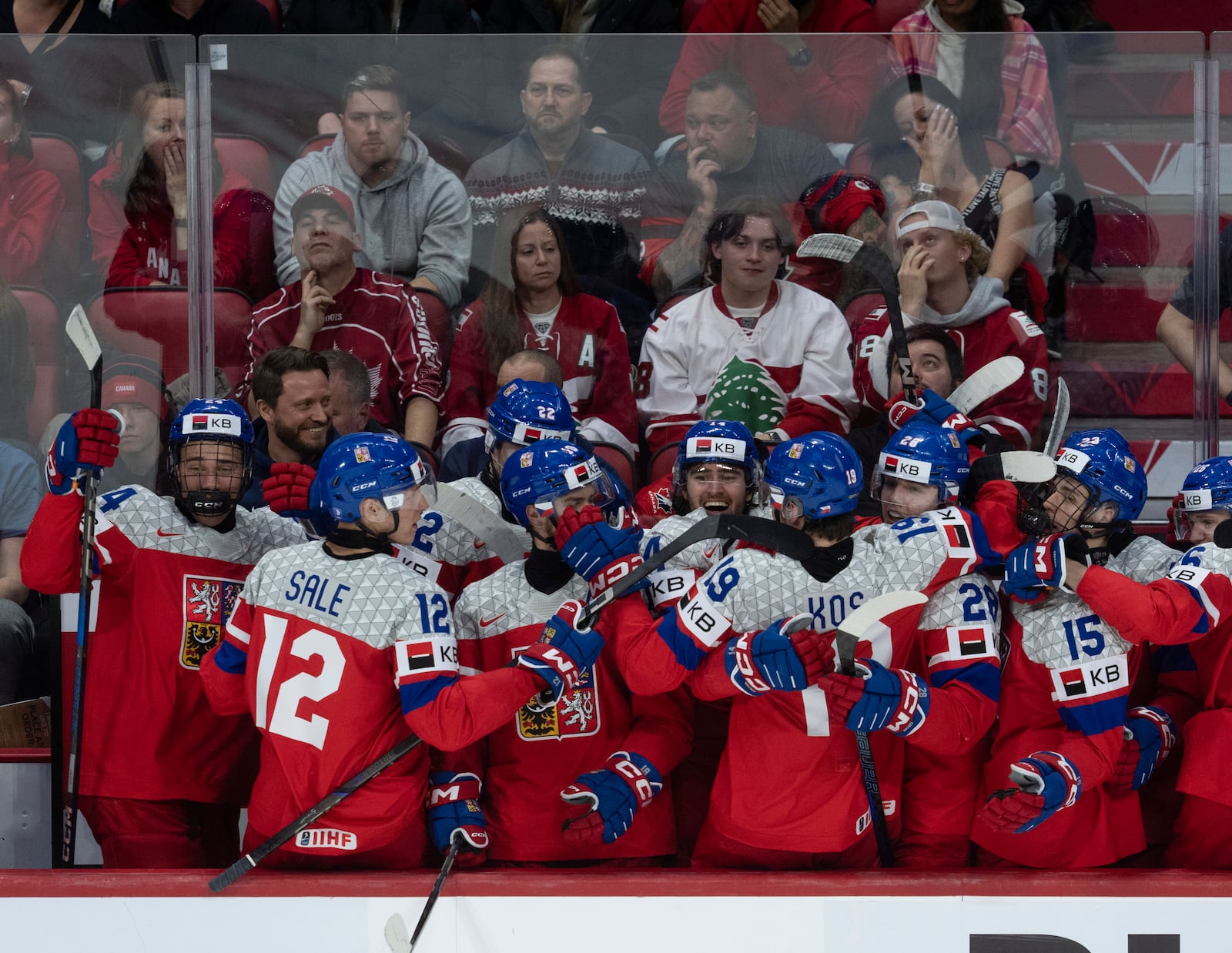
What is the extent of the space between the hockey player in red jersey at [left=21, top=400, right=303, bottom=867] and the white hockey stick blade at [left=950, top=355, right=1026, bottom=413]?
1.95m

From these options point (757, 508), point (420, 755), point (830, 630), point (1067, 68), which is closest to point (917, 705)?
point (830, 630)

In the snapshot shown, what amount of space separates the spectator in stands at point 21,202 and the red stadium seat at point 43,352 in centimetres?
6

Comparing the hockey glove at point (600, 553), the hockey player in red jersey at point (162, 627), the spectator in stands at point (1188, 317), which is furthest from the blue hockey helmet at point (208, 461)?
the spectator in stands at point (1188, 317)

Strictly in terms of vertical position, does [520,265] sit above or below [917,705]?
above

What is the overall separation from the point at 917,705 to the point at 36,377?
2763 mm

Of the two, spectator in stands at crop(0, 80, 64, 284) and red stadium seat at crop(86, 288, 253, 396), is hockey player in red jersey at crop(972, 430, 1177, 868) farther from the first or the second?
spectator in stands at crop(0, 80, 64, 284)

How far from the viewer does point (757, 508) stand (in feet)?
11.8

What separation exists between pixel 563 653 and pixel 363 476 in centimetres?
57

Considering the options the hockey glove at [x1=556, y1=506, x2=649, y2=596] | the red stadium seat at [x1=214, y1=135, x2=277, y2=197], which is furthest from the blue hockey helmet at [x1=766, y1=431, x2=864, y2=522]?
the red stadium seat at [x1=214, y1=135, x2=277, y2=197]

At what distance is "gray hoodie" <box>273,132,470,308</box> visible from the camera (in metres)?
4.39

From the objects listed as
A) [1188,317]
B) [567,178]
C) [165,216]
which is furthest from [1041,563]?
[165,216]

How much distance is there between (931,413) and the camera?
382 cm

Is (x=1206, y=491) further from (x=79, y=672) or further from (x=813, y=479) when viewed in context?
(x=79, y=672)

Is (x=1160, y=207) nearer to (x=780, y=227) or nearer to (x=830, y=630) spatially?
(x=780, y=227)
